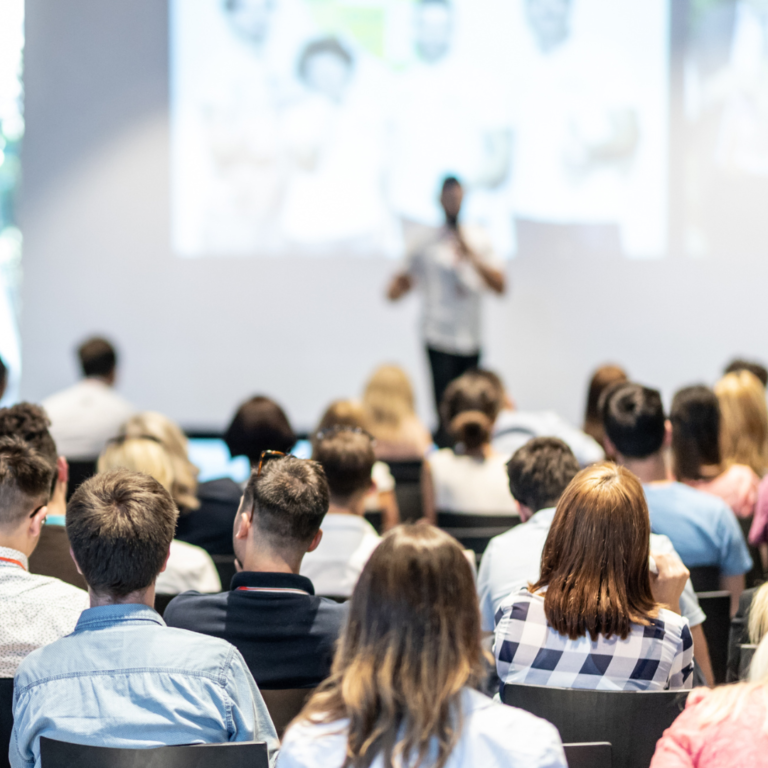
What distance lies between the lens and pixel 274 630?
1.74 metres

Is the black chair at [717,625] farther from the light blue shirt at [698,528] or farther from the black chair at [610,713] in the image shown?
the black chair at [610,713]

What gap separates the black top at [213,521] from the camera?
293 cm

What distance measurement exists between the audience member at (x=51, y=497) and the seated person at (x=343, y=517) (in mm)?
619

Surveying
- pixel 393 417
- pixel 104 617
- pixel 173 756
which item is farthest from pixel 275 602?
Result: pixel 393 417

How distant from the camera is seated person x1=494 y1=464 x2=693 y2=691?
1670 mm

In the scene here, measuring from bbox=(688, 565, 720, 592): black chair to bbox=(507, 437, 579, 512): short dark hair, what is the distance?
46 centimetres

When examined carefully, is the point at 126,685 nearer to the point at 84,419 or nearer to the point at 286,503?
the point at 286,503

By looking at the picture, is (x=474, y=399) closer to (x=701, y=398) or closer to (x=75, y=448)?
(x=701, y=398)

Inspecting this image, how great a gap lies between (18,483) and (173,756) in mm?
883

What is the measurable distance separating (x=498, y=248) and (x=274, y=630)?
5.06 m

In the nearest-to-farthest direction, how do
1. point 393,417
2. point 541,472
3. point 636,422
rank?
point 541,472, point 636,422, point 393,417

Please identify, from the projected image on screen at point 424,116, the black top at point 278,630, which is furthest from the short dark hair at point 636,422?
the projected image on screen at point 424,116

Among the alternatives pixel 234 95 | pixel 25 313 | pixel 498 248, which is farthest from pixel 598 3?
pixel 25 313

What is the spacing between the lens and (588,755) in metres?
1.37
